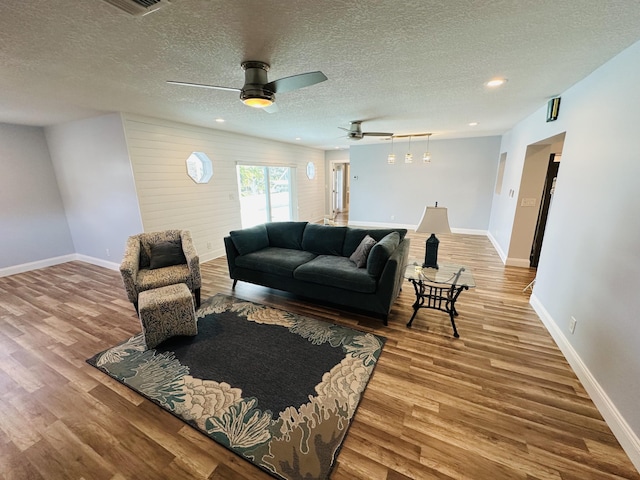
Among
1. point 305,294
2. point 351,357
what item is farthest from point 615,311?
point 305,294

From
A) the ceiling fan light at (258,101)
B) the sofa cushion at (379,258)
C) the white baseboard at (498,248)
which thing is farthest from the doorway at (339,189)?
the ceiling fan light at (258,101)

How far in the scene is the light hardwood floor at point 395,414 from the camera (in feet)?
4.69

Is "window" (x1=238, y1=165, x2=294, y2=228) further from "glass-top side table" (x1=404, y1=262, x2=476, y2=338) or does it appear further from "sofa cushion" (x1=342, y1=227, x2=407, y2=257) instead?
"glass-top side table" (x1=404, y1=262, x2=476, y2=338)

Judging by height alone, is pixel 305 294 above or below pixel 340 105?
below

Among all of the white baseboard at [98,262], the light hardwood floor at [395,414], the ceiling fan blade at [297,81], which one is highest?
the ceiling fan blade at [297,81]

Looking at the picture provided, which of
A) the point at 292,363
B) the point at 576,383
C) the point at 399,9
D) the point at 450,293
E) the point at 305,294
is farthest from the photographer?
the point at 305,294

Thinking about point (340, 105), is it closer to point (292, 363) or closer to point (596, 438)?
point (292, 363)

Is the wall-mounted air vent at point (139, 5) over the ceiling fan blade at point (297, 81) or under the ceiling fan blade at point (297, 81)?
over

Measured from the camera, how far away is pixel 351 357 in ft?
7.47

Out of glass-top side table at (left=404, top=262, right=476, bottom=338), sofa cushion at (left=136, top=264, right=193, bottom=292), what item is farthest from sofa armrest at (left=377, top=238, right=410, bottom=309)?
sofa cushion at (left=136, top=264, right=193, bottom=292)

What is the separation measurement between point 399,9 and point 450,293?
7.83 feet

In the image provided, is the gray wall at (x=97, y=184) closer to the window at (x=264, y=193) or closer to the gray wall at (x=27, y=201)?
the gray wall at (x=27, y=201)

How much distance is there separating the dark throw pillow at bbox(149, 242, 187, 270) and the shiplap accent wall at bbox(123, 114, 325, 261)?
0.97m

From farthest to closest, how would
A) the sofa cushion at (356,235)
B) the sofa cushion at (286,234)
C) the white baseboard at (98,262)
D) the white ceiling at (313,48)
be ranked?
the white baseboard at (98,262)
the sofa cushion at (286,234)
the sofa cushion at (356,235)
the white ceiling at (313,48)
